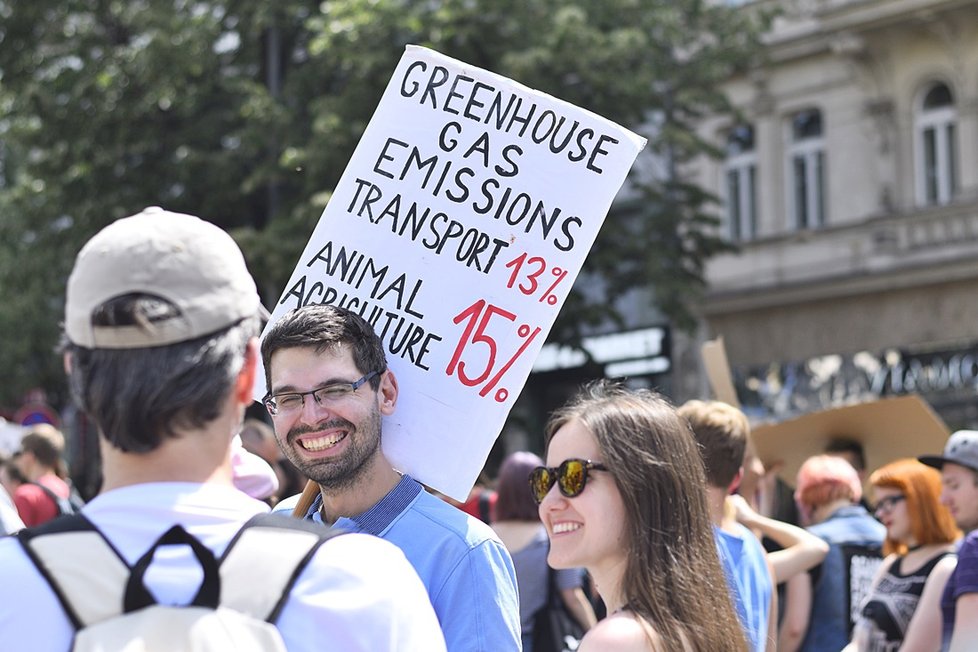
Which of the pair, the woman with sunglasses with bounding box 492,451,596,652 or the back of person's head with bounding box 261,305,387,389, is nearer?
the back of person's head with bounding box 261,305,387,389

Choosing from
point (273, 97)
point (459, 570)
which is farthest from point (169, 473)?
point (273, 97)

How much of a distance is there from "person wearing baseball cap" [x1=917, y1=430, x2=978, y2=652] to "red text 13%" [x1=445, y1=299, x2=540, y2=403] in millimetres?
1820

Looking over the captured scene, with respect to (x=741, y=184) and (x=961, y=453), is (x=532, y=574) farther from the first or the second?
(x=741, y=184)

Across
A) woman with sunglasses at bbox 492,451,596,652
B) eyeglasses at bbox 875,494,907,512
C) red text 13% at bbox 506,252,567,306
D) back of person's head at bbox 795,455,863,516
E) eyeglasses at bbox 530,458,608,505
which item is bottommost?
woman with sunglasses at bbox 492,451,596,652

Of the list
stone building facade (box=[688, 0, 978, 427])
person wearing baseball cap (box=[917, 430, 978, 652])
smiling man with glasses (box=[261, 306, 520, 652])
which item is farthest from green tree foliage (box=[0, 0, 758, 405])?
smiling man with glasses (box=[261, 306, 520, 652])

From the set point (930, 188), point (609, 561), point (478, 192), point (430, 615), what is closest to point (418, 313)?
point (478, 192)

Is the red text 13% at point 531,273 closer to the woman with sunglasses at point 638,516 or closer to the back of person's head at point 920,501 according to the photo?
the woman with sunglasses at point 638,516

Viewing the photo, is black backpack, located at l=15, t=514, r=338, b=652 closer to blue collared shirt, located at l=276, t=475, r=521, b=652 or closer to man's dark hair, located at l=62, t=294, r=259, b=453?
man's dark hair, located at l=62, t=294, r=259, b=453

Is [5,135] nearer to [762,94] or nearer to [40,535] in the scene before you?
[762,94]

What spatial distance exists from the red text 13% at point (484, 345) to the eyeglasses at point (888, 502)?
2913 mm

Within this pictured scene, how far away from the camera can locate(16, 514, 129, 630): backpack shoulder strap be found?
1994mm

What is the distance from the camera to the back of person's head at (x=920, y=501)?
5.92m

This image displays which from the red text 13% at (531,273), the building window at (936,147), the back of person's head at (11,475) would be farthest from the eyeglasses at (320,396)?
the building window at (936,147)

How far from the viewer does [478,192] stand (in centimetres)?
384
